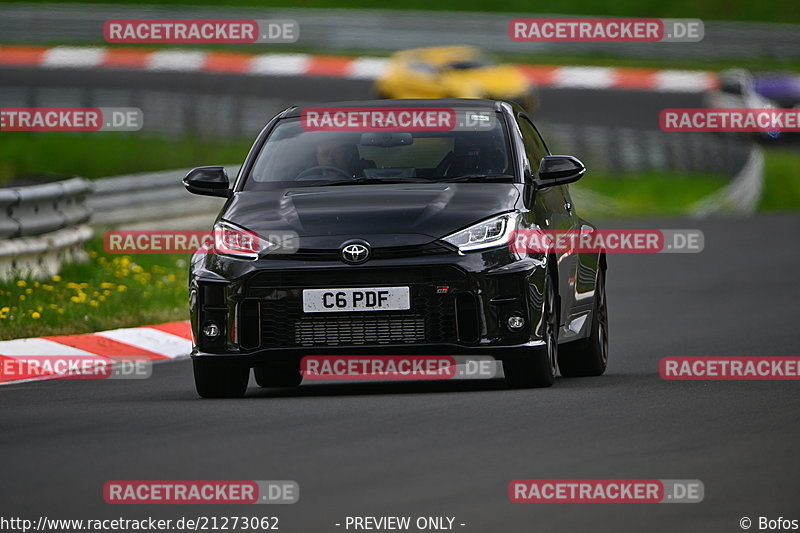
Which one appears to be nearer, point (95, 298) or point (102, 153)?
point (95, 298)

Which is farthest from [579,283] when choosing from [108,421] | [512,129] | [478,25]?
[478,25]

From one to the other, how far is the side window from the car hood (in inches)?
28.9

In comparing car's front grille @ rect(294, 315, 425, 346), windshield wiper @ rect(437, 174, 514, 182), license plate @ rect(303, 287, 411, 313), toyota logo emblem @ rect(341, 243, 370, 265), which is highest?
windshield wiper @ rect(437, 174, 514, 182)

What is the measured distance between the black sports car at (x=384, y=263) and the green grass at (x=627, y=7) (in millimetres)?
45998

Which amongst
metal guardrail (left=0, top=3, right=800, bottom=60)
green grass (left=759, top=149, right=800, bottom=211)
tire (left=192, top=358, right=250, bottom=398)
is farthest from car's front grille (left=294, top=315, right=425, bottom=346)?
metal guardrail (left=0, top=3, right=800, bottom=60)

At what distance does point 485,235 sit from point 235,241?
4.39 ft

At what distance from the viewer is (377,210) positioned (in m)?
10.7

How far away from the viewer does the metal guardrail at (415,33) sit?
4853 cm

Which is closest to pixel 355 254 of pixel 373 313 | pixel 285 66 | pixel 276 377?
pixel 373 313

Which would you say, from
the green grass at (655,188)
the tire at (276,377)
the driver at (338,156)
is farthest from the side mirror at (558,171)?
the green grass at (655,188)

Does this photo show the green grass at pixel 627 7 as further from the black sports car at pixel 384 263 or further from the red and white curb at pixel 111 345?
the black sports car at pixel 384 263

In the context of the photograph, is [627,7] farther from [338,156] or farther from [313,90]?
[338,156]

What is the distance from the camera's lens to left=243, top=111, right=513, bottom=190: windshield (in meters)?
11.4

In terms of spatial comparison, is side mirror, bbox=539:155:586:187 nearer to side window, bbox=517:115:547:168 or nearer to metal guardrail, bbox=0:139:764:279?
side window, bbox=517:115:547:168
